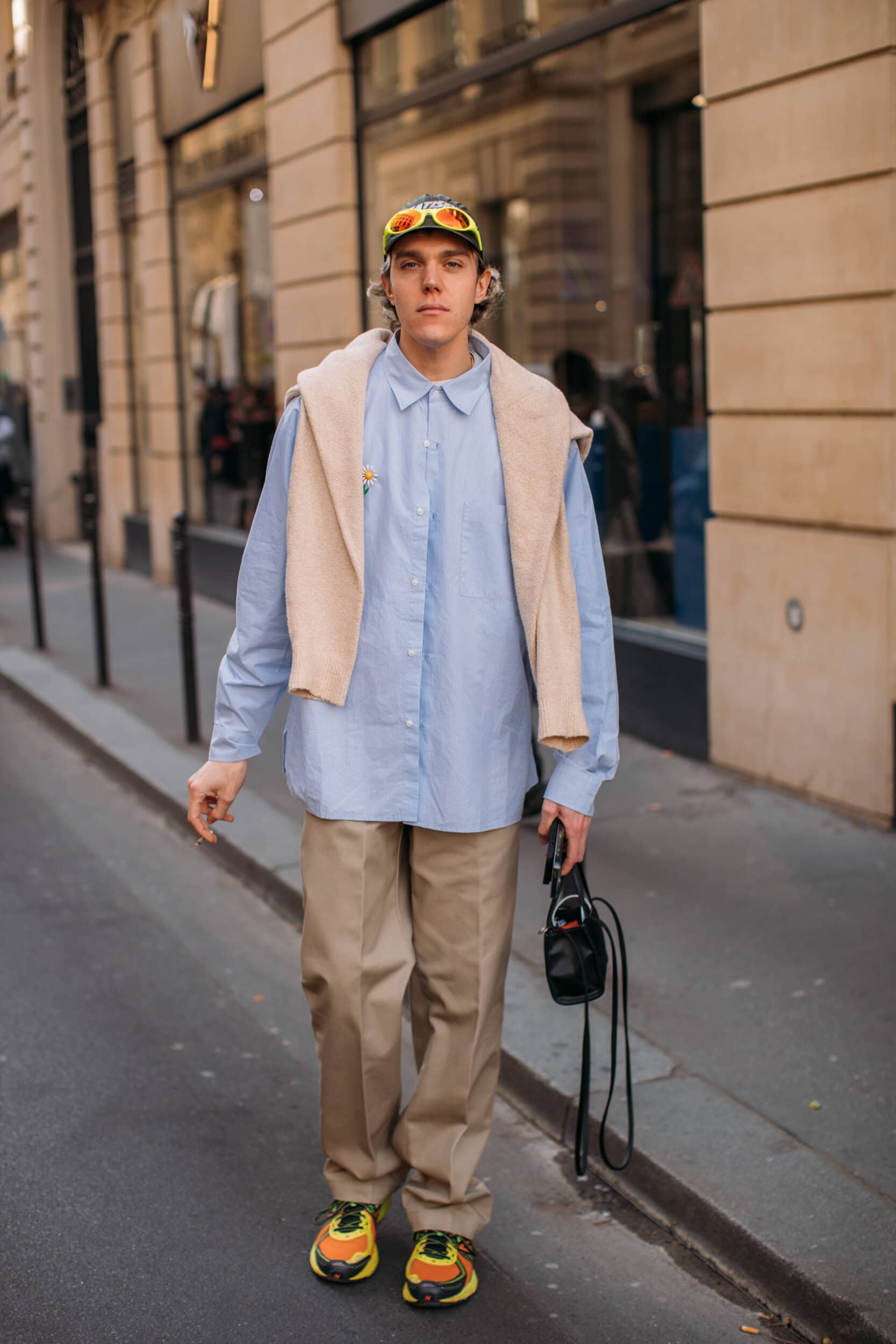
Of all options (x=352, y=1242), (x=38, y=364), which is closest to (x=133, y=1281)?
(x=352, y=1242)

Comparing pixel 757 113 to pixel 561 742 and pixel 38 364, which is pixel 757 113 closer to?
pixel 561 742

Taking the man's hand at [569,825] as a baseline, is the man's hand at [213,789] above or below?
above

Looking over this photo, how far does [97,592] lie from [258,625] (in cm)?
665

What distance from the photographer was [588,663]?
301 cm

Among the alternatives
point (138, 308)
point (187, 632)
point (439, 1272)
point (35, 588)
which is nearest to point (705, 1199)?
point (439, 1272)

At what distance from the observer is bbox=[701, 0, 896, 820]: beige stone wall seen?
571cm

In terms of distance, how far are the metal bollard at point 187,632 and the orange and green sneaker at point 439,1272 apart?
4.84 metres

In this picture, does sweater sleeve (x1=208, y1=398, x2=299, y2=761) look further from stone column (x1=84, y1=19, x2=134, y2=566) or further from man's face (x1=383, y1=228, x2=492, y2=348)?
stone column (x1=84, y1=19, x2=134, y2=566)

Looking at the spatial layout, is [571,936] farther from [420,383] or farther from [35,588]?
[35,588]

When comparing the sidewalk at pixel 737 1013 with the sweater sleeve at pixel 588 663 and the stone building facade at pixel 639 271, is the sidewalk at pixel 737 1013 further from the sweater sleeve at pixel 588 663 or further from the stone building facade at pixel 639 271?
the sweater sleeve at pixel 588 663

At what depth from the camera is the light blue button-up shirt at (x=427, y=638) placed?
2910mm

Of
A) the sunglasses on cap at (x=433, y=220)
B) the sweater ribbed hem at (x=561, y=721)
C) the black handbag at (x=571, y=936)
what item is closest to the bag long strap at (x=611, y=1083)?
the black handbag at (x=571, y=936)

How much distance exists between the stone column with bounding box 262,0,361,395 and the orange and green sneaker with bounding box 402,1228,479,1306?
26.4ft

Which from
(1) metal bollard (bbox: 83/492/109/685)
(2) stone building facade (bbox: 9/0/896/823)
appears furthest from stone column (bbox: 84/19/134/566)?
(1) metal bollard (bbox: 83/492/109/685)
